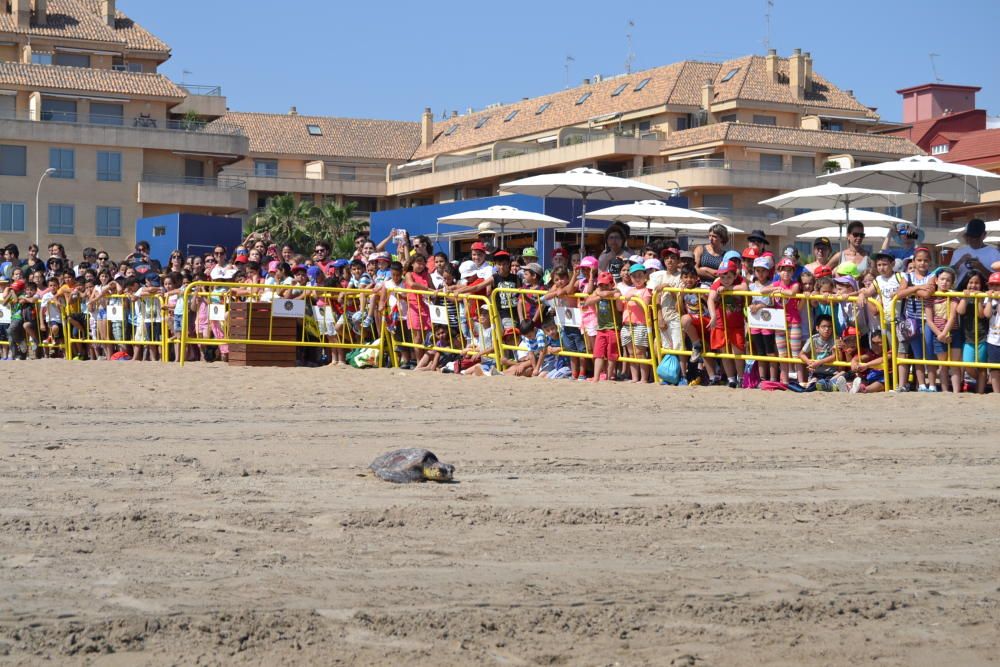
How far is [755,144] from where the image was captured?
7244 centimetres

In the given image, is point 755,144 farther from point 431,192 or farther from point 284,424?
point 284,424

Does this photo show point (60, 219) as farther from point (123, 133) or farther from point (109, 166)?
point (123, 133)

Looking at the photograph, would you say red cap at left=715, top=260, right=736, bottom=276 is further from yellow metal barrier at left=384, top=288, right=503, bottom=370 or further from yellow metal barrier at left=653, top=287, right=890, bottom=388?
yellow metal barrier at left=384, top=288, right=503, bottom=370

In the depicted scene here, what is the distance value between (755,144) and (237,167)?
36110mm

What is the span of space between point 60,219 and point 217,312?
4769 cm

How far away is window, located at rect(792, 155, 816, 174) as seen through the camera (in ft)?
245

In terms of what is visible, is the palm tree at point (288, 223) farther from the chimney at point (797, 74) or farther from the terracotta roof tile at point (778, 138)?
the chimney at point (797, 74)

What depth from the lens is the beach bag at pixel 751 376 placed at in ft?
48.2

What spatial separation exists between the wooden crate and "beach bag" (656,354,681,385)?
599 cm

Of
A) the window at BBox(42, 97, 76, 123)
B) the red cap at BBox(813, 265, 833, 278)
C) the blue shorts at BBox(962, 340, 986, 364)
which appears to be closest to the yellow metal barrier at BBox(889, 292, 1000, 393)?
the blue shorts at BBox(962, 340, 986, 364)

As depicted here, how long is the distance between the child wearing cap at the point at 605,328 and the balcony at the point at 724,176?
54247mm

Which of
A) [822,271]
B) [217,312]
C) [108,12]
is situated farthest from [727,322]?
[108,12]

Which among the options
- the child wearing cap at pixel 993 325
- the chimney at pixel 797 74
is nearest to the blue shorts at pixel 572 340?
the child wearing cap at pixel 993 325

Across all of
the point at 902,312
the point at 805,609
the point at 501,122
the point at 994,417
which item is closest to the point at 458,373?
the point at 902,312
